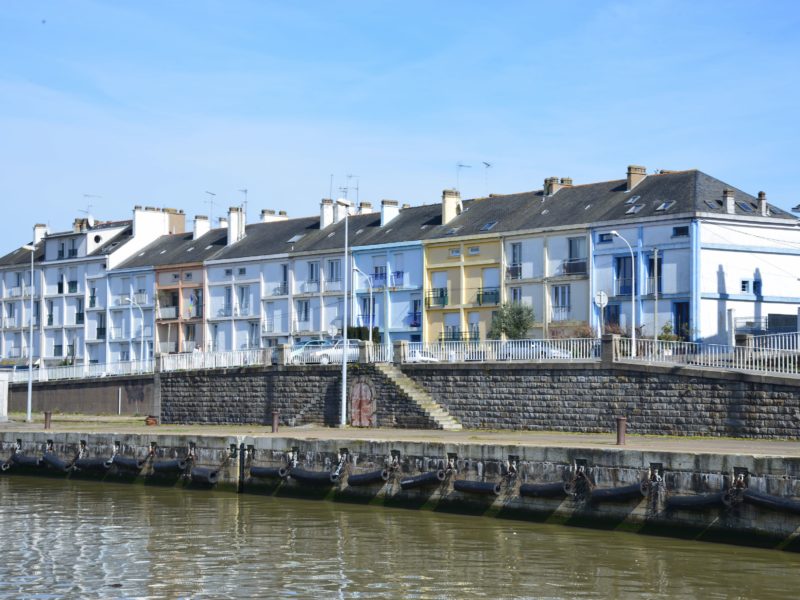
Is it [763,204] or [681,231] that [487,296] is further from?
[763,204]

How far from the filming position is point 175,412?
2057 inches

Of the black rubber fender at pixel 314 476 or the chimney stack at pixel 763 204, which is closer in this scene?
the black rubber fender at pixel 314 476

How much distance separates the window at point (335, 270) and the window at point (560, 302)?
12952 millimetres

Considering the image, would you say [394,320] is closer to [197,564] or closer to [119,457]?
[119,457]

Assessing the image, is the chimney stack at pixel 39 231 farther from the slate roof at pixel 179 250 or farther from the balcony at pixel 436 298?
the balcony at pixel 436 298

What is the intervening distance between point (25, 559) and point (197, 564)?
2.92 m

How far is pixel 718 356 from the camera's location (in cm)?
3369

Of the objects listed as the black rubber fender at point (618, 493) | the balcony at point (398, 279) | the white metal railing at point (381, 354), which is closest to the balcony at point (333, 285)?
the balcony at point (398, 279)

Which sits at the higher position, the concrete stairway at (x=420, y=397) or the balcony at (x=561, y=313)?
the balcony at (x=561, y=313)

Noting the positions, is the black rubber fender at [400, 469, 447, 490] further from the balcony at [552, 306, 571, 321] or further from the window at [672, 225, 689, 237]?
the balcony at [552, 306, 571, 321]

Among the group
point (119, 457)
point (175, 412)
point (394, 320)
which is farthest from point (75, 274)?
point (119, 457)

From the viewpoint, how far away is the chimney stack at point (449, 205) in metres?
64.3

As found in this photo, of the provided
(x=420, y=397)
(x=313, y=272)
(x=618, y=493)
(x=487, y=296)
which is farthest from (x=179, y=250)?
(x=618, y=493)

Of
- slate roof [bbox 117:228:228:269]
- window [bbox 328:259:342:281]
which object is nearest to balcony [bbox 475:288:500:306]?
window [bbox 328:259:342:281]
